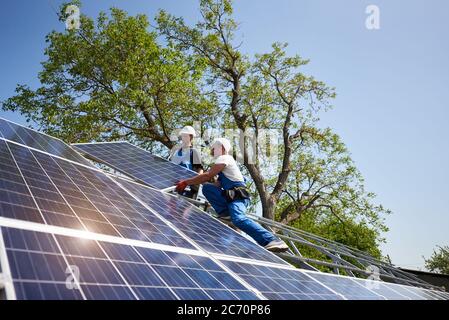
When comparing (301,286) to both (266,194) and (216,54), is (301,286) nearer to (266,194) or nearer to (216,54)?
(266,194)

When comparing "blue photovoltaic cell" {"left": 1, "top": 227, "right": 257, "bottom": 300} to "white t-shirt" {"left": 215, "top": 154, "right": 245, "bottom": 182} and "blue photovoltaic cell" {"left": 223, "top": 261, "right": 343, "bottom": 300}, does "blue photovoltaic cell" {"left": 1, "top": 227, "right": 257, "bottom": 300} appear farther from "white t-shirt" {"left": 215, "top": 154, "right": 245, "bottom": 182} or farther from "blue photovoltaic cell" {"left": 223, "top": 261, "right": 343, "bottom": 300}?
"white t-shirt" {"left": 215, "top": 154, "right": 245, "bottom": 182}

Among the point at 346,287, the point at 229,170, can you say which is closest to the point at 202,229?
the point at 229,170

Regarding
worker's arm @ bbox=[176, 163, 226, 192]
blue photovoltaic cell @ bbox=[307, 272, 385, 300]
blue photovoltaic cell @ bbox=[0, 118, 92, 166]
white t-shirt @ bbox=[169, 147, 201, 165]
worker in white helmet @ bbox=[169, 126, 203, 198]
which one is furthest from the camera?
white t-shirt @ bbox=[169, 147, 201, 165]

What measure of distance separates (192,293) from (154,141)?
1808 cm

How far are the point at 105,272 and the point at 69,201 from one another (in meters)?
1.49

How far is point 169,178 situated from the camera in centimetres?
725

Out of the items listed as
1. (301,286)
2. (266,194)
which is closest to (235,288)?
(301,286)

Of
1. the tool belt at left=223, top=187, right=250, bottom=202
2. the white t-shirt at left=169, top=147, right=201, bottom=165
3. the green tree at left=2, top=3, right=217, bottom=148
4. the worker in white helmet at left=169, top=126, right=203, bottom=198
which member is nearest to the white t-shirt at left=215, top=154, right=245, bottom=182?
the tool belt at left=223, top=187, right=250, bottom=202

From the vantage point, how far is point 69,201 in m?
3.38

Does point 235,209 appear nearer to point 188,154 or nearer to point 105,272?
point 105,272

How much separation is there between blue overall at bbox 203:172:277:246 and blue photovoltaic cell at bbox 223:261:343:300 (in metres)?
1.29

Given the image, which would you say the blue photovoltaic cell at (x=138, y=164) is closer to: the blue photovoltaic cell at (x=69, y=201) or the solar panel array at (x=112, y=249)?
the solar panel array at (x=112, y=249)

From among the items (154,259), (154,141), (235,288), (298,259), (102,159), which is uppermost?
(154,141)

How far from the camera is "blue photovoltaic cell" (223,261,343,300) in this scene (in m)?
3.12
